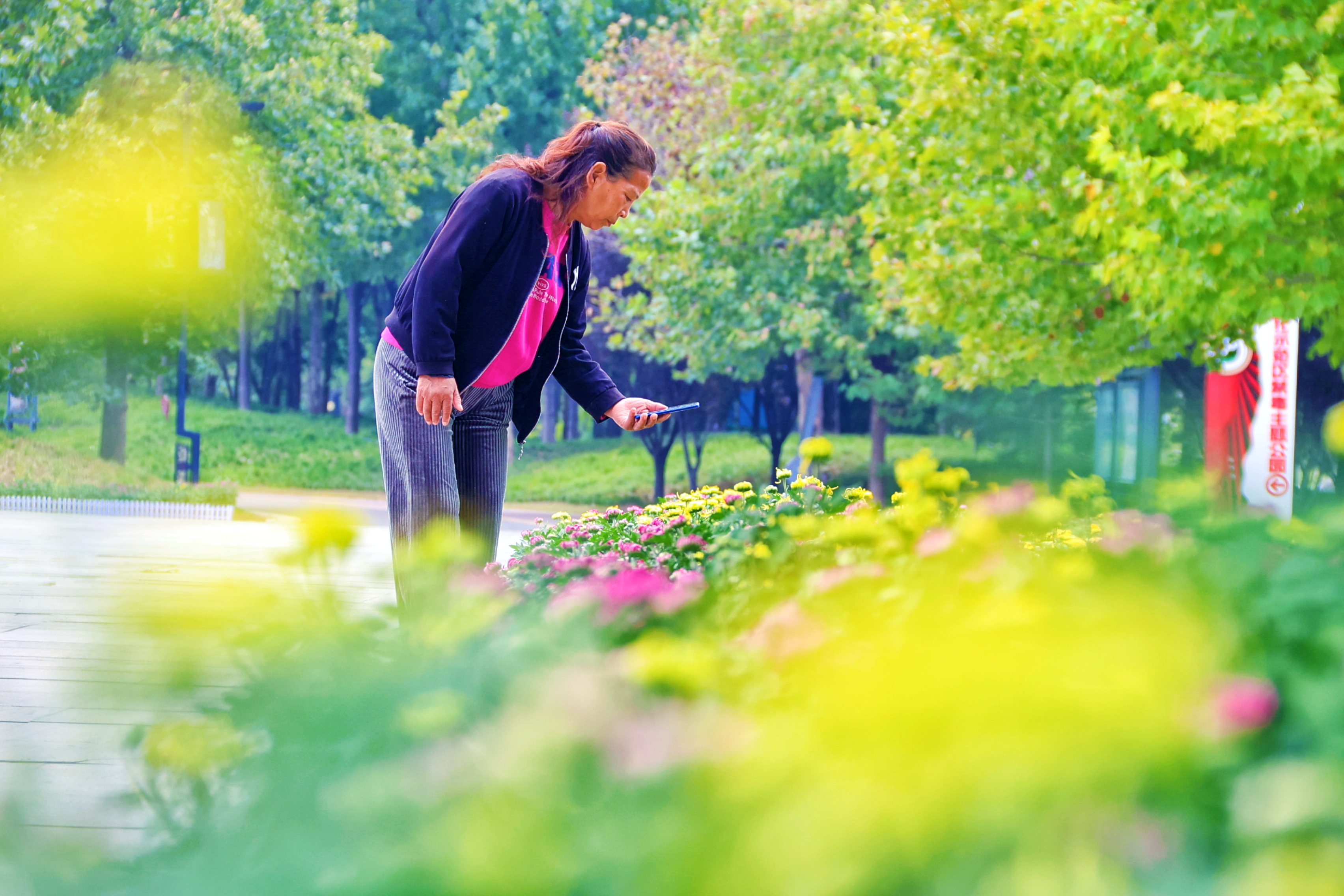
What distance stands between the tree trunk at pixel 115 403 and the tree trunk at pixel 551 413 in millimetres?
10229

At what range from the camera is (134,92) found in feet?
68.3

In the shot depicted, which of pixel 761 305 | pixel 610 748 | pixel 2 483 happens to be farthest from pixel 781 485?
pixel 2 483

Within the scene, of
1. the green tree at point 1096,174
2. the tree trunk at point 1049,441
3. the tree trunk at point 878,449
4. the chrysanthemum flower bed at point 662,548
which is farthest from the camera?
the tree trunk at point 1049,441

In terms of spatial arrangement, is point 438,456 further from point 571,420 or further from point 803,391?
point 571,420

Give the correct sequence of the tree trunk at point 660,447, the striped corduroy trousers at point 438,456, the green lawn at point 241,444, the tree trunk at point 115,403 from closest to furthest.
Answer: the striped corduroy trousers at point 438,456, the tree trunk at point 660,447, the tree trunk at point 115,403, the green lawn at point 241,444

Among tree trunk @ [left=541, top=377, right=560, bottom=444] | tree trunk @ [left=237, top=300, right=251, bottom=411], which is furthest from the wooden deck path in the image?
tree trunk @ [left=237, top=300, right=251, bottom=411]

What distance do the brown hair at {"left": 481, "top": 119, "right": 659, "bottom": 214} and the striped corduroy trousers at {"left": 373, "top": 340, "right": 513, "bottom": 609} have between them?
0.59 meters

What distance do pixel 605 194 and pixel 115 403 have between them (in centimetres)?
2099

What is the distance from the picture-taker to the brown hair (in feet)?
11.0

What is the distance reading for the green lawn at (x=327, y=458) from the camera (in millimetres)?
20812

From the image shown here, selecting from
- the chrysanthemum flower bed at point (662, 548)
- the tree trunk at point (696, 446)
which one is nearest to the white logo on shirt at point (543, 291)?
the chrysanthemum flower bed at point (662, 548)

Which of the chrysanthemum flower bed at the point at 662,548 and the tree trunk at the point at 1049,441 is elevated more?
the chrysanthemum flower bed at the point at 662,548

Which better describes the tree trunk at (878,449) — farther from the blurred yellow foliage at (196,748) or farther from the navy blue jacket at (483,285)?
the blurred yellow foliage at (196,748)

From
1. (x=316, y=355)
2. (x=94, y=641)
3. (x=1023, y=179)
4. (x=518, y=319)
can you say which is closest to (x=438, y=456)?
(x=518, y=319)
